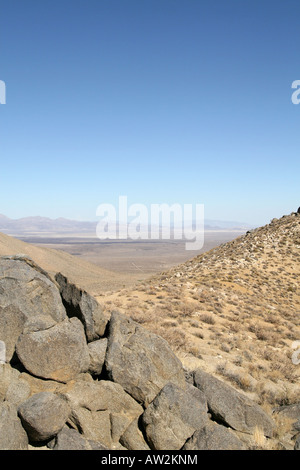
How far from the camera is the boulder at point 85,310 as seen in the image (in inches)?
339

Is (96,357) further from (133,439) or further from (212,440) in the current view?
(212,440)

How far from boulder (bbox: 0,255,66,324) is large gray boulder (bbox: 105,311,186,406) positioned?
1775 millimetres

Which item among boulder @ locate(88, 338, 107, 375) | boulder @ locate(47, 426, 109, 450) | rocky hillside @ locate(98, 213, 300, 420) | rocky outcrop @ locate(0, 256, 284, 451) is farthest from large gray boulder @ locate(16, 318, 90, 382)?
rocky hillside @ locate(98, 213, 300, 420)

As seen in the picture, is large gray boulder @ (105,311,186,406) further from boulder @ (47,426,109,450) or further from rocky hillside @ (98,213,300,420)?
rocky hillside @ (98,213,300,420)

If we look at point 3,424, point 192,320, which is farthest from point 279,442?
point 192,320

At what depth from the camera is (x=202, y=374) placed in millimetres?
8781

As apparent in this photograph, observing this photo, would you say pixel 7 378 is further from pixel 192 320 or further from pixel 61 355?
pixel 192 320

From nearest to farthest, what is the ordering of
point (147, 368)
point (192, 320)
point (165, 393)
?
point (165, 393), point (147, 368), point (192, 320)

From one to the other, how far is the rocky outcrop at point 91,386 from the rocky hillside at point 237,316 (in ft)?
9.44

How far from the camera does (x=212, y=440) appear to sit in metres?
6.60

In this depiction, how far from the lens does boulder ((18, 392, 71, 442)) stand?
6031 mm

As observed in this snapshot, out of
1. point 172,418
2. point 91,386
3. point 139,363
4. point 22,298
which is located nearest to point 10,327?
point 22,298

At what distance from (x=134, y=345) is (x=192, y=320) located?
8.36 metres

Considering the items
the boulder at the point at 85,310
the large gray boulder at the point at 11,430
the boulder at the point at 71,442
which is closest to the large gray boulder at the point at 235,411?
the boulder at the point at 71,442
